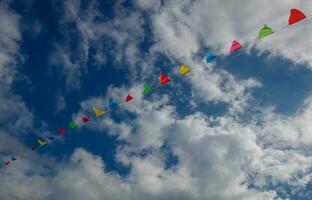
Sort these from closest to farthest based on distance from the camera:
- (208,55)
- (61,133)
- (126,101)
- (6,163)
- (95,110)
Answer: (208,55)
(126,101)
(95,110)
(61,133)
(6,163)

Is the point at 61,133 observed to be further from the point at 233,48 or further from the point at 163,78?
the point at 233,48

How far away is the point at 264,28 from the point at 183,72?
23.3ft

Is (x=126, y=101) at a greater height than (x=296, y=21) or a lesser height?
greater

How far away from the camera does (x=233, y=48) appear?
22.0 m

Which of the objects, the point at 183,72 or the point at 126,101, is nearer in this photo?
the point at 183,72

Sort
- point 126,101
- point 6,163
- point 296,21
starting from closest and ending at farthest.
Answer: point 296,21
point 126,101
point 6,163

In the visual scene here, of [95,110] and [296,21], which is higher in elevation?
[95,110]

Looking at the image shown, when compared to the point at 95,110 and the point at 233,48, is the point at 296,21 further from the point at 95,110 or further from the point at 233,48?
the point at 95,110

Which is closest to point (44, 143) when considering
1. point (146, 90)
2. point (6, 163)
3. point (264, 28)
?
point (6, 163)

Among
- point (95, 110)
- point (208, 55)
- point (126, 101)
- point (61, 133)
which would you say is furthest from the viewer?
point (61, 133)

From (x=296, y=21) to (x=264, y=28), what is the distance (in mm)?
1944

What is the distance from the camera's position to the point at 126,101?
27.9 metres

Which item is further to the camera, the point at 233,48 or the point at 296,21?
the point at 233,48

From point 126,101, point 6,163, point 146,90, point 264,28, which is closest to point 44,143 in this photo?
point 6,163
